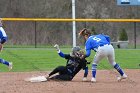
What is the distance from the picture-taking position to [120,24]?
47938 millimetres

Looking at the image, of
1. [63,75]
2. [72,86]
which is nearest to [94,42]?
[63,75]

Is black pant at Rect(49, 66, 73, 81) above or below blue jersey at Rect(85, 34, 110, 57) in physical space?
below

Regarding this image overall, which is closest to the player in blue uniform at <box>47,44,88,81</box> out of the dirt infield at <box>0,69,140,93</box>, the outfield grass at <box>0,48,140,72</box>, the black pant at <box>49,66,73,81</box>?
the black pant at <box>49,66,73,81</box>

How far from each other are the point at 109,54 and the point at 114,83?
0.85m

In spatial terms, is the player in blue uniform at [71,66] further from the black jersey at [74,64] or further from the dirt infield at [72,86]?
the dirt infield at [72,86]

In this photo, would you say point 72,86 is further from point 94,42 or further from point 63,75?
point 94,42

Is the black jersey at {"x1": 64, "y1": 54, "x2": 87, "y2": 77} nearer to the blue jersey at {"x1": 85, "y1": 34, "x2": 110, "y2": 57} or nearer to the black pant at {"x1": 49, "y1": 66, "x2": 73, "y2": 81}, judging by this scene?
the black pant at {"x1": 49, "y1": 66, "x2": 73, "y2": 81}

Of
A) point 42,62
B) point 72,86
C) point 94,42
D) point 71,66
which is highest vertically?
point 94,42

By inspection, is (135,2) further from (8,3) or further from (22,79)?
(8,3)

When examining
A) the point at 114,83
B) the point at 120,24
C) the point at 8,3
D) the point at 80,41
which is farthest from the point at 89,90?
the point at 8,3

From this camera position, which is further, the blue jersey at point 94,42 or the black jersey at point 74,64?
the black jersey at point 74,64

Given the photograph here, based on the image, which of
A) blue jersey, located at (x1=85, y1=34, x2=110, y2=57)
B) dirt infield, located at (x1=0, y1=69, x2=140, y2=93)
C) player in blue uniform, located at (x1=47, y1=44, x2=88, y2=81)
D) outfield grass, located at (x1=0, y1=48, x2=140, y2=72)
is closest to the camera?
dirt infield, located at (x1=0, y1=69, x2=140, y2=93)

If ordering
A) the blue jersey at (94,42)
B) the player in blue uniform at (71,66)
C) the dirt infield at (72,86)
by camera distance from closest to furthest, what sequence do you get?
the dirt infield at (72,86) < the blue jersey at (94,42) < the player in blue uniform at (71,66)

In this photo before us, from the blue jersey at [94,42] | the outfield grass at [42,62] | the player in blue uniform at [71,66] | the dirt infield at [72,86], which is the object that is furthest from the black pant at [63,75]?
the outfield grass at [42,62]
